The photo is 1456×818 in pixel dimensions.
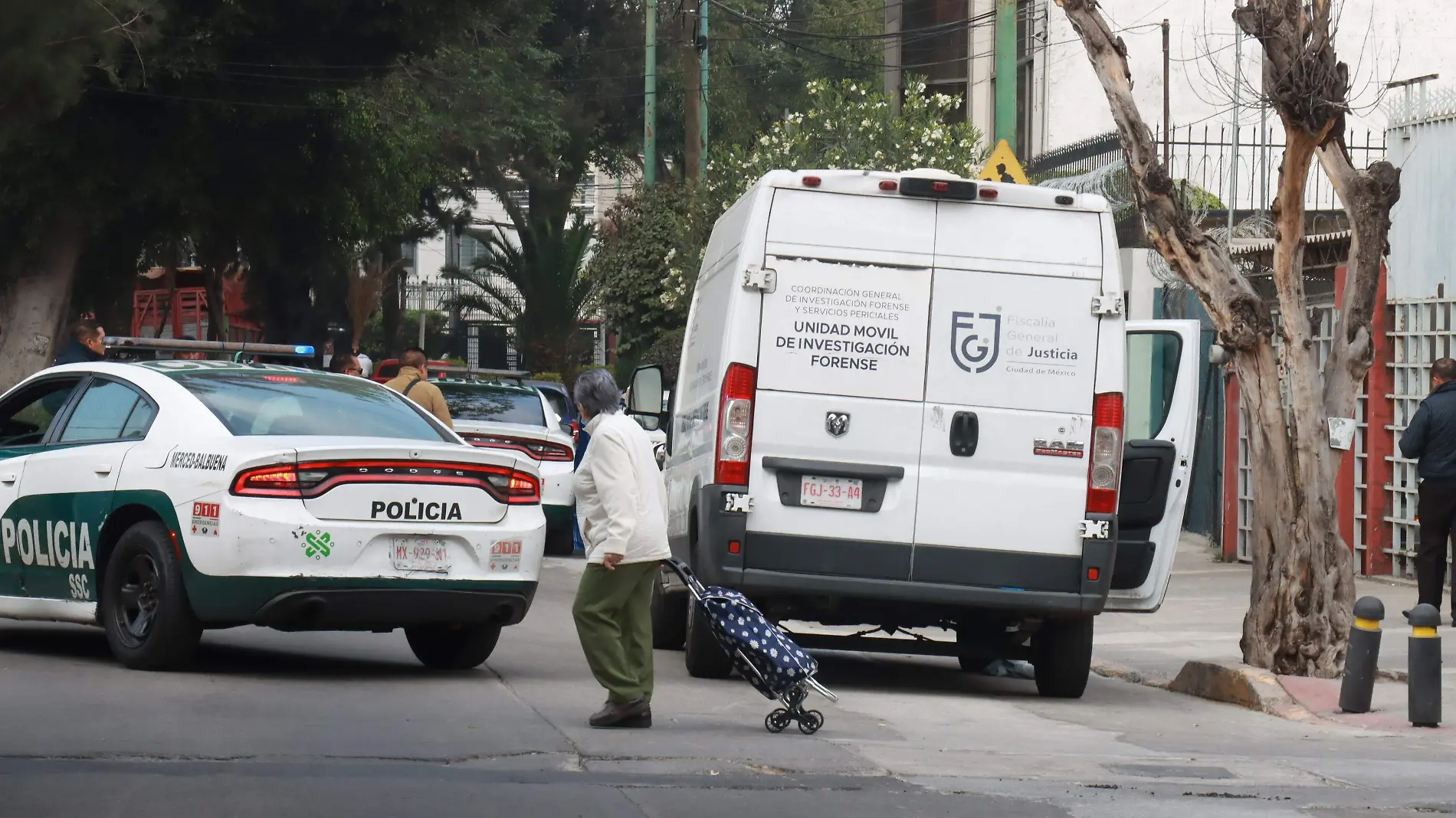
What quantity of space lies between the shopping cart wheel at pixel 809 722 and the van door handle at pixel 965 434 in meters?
1.99

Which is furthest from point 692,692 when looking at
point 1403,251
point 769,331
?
point 1403,251

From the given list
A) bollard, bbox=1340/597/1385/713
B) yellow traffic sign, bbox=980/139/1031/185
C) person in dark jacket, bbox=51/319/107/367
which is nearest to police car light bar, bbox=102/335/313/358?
person in dark jacket, bbox=51/319/107/367

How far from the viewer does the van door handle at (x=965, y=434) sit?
391 inches

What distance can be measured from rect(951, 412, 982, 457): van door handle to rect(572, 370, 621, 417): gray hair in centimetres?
214

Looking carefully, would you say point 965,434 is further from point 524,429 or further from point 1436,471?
point 524,429

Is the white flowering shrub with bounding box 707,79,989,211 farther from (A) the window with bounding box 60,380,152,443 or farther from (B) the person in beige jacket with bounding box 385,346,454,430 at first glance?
(A) the window with bounding box 60,380,152,443

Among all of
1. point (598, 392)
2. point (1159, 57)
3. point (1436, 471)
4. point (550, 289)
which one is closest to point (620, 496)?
point (598, 392)

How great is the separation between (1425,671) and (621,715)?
4.09 meters

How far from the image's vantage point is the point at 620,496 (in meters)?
8.35

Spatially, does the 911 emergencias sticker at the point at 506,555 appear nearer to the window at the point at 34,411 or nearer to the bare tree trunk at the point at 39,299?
the window at the point at 34,411

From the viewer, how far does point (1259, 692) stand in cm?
1068

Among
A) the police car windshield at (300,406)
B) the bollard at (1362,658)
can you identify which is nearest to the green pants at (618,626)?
the police car windshield at (300,406)

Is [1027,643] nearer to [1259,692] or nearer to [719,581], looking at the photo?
[1259,692]

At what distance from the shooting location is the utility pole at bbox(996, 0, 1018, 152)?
16.8 m
